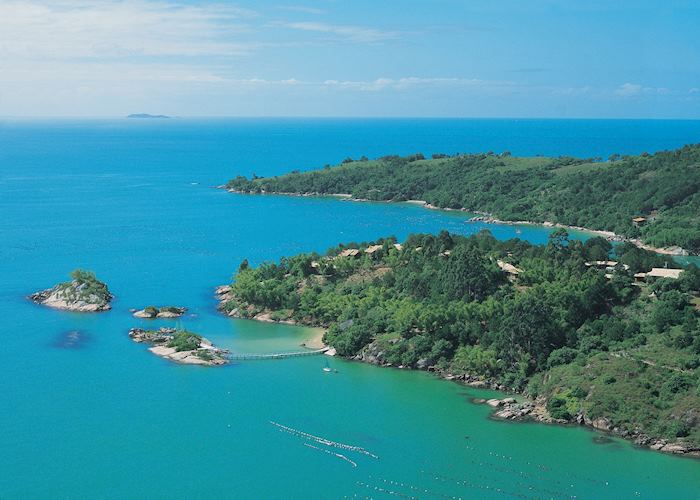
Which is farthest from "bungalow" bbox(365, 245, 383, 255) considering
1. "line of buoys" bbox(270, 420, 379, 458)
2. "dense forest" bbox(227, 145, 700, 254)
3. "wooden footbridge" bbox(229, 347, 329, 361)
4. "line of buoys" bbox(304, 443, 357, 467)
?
"dense forest" bbox(227, 145, 700, 254)

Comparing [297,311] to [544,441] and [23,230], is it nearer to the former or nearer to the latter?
[544,441]

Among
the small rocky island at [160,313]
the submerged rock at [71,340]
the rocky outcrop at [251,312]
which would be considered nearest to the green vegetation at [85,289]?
the small rocky island at [160,313]

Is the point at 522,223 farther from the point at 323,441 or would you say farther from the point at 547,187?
the point at 323,441

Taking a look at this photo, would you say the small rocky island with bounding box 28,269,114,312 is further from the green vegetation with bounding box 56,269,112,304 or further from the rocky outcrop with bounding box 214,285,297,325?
the rocky outcrop with bounding box 214,285,297,325

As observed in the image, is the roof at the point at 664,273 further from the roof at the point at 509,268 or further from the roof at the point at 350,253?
the roof at the point at 350,253

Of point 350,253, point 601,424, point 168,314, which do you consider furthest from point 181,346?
point 601,424
